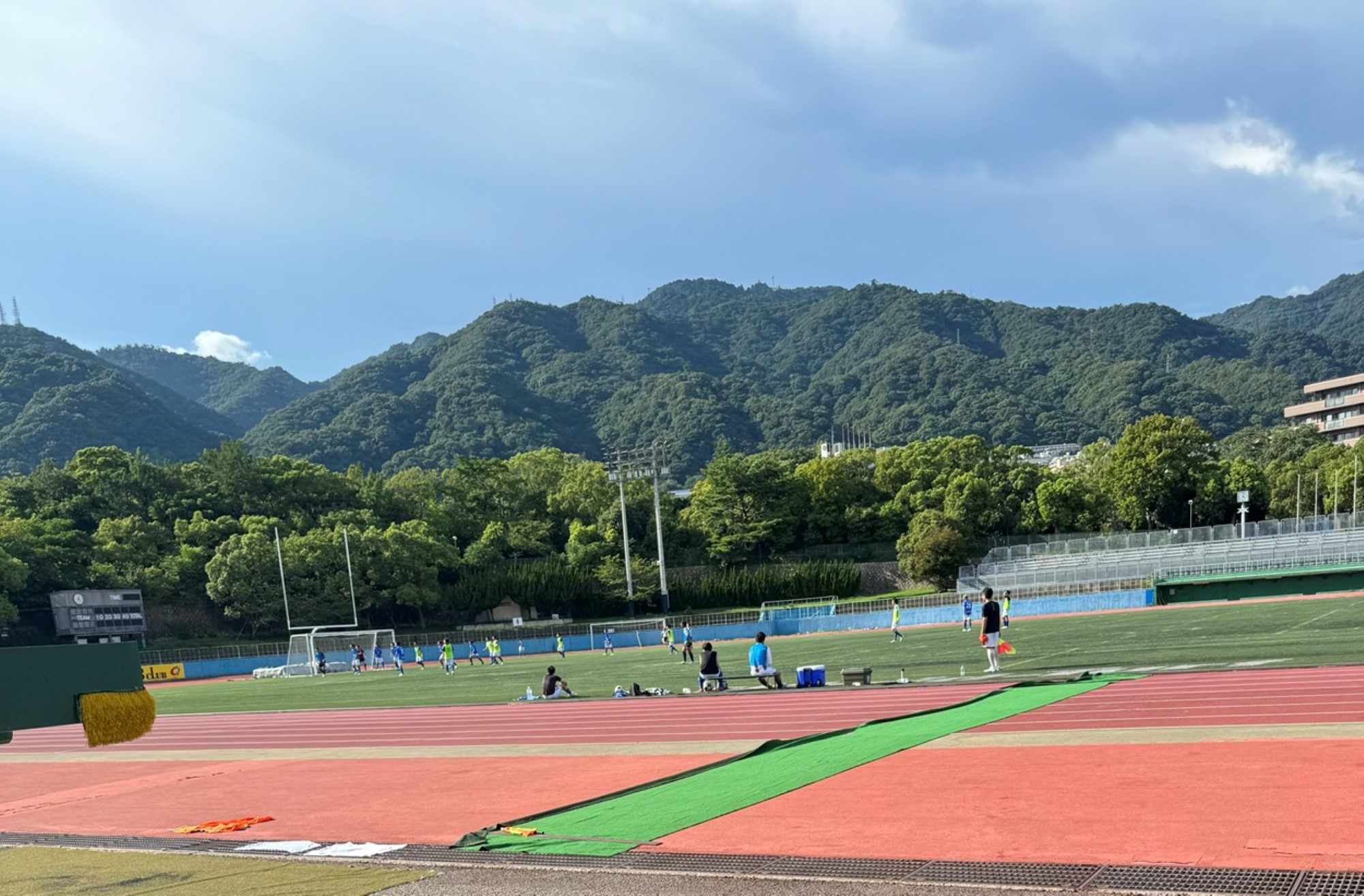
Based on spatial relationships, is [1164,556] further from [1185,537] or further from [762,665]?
[762,665]

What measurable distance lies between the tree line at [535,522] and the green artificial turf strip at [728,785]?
64.8 m

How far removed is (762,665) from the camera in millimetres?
22609

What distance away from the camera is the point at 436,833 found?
33.8 ft

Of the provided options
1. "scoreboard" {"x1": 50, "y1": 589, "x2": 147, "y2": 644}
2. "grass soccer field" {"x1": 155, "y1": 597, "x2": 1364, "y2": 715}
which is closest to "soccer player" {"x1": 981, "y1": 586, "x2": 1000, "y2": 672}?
"grass soccer field" {"x1": 155, "y1": 597, "x2": 1364, "y2": 715}

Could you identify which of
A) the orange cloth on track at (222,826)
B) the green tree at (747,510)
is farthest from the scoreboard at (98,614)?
the orange cloth on track at (222,826)

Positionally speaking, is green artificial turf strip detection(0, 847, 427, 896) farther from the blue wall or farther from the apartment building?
the apartment building

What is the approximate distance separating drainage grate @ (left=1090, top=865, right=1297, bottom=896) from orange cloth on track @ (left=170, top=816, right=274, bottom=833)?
28.6 feet

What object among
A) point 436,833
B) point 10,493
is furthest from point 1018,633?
point 10,493

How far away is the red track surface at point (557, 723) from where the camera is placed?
1652 cm

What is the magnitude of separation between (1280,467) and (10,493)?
343ft

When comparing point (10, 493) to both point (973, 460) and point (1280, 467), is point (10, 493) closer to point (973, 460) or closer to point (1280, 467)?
point (973, 460)

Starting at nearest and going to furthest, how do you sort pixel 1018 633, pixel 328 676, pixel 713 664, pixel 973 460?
pixel 713 664 → pixel 1018 633 → pixel 328 676 → pixel 973 460

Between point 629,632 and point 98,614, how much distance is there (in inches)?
1140

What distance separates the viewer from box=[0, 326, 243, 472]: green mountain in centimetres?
15850
